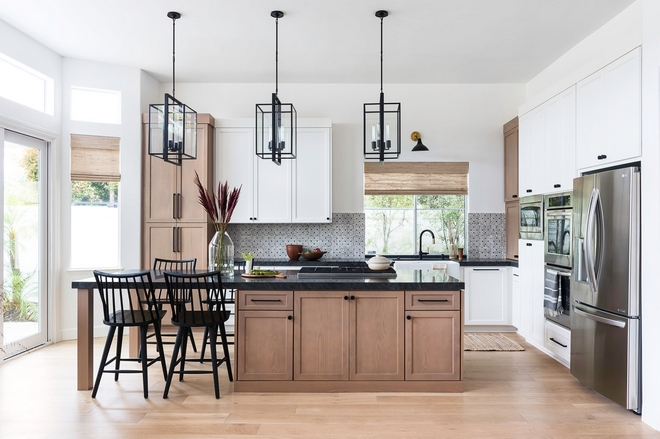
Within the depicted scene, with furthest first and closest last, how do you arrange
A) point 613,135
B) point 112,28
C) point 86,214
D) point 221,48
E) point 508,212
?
point 508,212 < point 86,214 < point 221,48 < point 112,28 < point 613,135

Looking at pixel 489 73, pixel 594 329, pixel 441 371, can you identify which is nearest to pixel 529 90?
pixel 489 73

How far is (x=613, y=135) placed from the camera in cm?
348

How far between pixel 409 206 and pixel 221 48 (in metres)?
3.02

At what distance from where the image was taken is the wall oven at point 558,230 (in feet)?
13.6

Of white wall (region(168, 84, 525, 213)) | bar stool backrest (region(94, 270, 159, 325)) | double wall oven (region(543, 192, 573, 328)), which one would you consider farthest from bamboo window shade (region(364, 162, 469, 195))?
bar stool backrest (region(94, 270, 159, 325))

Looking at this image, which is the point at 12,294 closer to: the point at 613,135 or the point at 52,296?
the point at 52,296

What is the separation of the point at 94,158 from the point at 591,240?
5.04 m

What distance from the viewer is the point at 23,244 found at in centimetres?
475

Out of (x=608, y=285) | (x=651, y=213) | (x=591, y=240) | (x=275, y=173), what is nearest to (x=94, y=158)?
(x=275, y=173)

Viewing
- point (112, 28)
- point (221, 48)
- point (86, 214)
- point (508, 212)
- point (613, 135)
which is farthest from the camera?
point (508, 212)

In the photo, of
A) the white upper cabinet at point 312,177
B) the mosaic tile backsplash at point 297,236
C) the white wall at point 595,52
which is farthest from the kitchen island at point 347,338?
the mosaic tile backsplash at point 297,236

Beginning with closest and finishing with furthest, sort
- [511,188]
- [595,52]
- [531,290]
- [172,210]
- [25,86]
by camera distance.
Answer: [595,52] < [25,86] < [531,290] < [172,210] < [511,188]

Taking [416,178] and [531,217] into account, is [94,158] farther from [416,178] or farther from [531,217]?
[531,217]

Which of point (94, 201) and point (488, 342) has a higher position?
point (94, 201)
